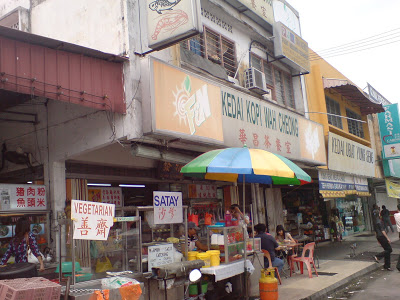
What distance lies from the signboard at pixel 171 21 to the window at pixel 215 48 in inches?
91.3

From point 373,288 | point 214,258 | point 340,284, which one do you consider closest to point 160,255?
point 214,258

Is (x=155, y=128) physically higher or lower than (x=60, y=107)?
lower

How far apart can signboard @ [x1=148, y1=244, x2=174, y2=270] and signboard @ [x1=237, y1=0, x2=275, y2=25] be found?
27.3 feet

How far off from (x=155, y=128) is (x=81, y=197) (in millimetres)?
2928

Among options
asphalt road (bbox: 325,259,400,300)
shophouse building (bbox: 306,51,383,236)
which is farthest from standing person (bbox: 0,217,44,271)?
shophouse building (bbox: 306,51,383,236)

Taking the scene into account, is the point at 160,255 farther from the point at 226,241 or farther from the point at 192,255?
the point at 226,241

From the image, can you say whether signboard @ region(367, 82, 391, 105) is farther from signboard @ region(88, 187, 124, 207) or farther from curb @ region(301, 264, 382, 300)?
signboard @ region(88, 187, 124, 207)

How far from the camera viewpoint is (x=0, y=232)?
749 cm

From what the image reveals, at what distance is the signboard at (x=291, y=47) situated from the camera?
13.4 meters

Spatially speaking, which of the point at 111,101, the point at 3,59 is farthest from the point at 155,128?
the point at 3,59

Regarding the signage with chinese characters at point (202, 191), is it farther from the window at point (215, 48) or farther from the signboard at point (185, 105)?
the window at point (215, 48)

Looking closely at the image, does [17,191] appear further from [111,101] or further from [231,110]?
[231,110]

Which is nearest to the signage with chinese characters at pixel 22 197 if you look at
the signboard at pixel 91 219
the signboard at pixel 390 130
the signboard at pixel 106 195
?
the signboard at pixel 106 195

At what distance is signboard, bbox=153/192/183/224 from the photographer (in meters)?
6.63
